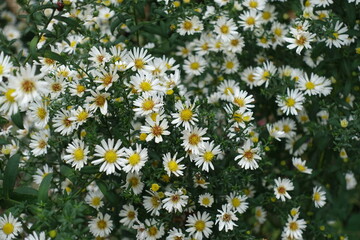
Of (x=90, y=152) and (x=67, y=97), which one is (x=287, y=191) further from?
(x=67, y=97)

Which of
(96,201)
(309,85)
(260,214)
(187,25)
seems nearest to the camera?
→ (96,201)

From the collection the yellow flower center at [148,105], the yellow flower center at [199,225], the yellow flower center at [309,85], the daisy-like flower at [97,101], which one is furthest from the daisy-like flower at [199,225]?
the yellow flower center at [309,85]

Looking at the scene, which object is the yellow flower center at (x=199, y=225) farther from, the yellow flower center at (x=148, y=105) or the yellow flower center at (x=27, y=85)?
the yellow flower center at (x=27, y=85)

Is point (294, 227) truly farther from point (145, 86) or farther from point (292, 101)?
point (145, 86)

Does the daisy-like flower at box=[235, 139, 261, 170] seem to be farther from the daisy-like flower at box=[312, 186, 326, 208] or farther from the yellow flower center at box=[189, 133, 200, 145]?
the daisy-like flower at box=[312, 186, 326, 208]

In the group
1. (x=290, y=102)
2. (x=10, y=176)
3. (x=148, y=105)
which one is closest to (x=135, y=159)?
(x=148, y=105)

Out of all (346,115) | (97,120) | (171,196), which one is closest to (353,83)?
(346,115)

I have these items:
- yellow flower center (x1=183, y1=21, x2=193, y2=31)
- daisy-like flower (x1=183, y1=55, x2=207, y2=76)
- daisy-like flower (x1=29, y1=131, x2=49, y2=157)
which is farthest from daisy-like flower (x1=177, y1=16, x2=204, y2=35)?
daisy-like flower (x1=29, y1=131, x2=49, y2=157)
